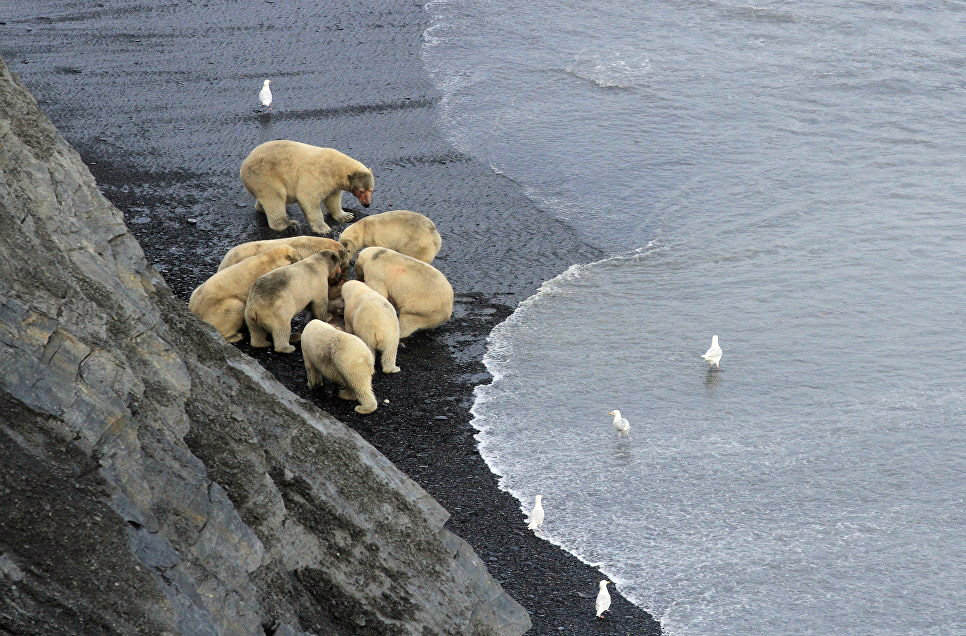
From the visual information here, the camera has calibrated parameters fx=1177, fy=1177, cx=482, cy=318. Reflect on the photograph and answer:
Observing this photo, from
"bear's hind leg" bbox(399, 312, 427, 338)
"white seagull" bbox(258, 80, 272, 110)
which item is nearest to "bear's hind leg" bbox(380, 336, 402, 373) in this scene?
"bear's hind leg" bbox(399, 312, 427, 338)

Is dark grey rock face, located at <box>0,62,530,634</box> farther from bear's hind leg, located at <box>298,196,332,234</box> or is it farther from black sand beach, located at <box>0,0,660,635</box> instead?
bear's hind leg, located at <box>298,196,332,234</box>

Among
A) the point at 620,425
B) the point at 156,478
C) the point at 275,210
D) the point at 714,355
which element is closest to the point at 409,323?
the point at 620,425

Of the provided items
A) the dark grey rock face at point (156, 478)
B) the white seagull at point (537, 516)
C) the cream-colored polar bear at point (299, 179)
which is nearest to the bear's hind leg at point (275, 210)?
the cream-colored polar bear at point (299, 179)

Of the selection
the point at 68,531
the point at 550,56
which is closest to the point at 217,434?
the point at 68,531

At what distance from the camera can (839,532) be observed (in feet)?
32.6

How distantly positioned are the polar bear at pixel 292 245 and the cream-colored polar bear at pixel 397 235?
69 centimetres

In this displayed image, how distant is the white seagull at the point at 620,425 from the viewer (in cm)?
1120

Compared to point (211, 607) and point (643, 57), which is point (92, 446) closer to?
point (211, 607)

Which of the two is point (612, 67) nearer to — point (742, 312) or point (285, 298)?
point (742, 312)

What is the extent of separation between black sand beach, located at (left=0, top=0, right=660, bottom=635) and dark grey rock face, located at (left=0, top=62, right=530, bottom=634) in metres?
1.90

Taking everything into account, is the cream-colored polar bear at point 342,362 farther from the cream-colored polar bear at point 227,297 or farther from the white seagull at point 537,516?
the white seagull at point 537,516

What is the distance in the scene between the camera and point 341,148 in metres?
17.6

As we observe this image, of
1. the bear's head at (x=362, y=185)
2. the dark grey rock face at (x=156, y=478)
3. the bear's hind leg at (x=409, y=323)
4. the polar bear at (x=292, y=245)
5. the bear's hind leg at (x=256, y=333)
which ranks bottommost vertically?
the bear's hind leg at (x=409, y=323)

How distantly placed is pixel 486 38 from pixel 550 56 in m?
1.55
